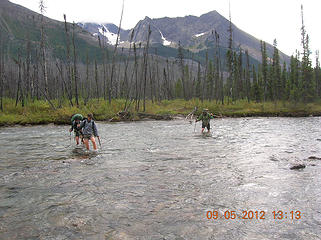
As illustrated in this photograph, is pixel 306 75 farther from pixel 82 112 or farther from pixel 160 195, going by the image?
pixel 160 195

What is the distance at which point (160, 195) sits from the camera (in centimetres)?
605

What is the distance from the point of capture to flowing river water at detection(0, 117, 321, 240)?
4414 millimetres

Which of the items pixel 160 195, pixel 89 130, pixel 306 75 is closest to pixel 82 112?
pixel 89 130

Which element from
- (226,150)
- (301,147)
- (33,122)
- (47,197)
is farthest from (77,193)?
(33,122)

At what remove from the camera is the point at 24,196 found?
238 inches

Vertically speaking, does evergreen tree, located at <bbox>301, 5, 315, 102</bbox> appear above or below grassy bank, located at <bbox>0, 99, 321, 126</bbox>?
above
